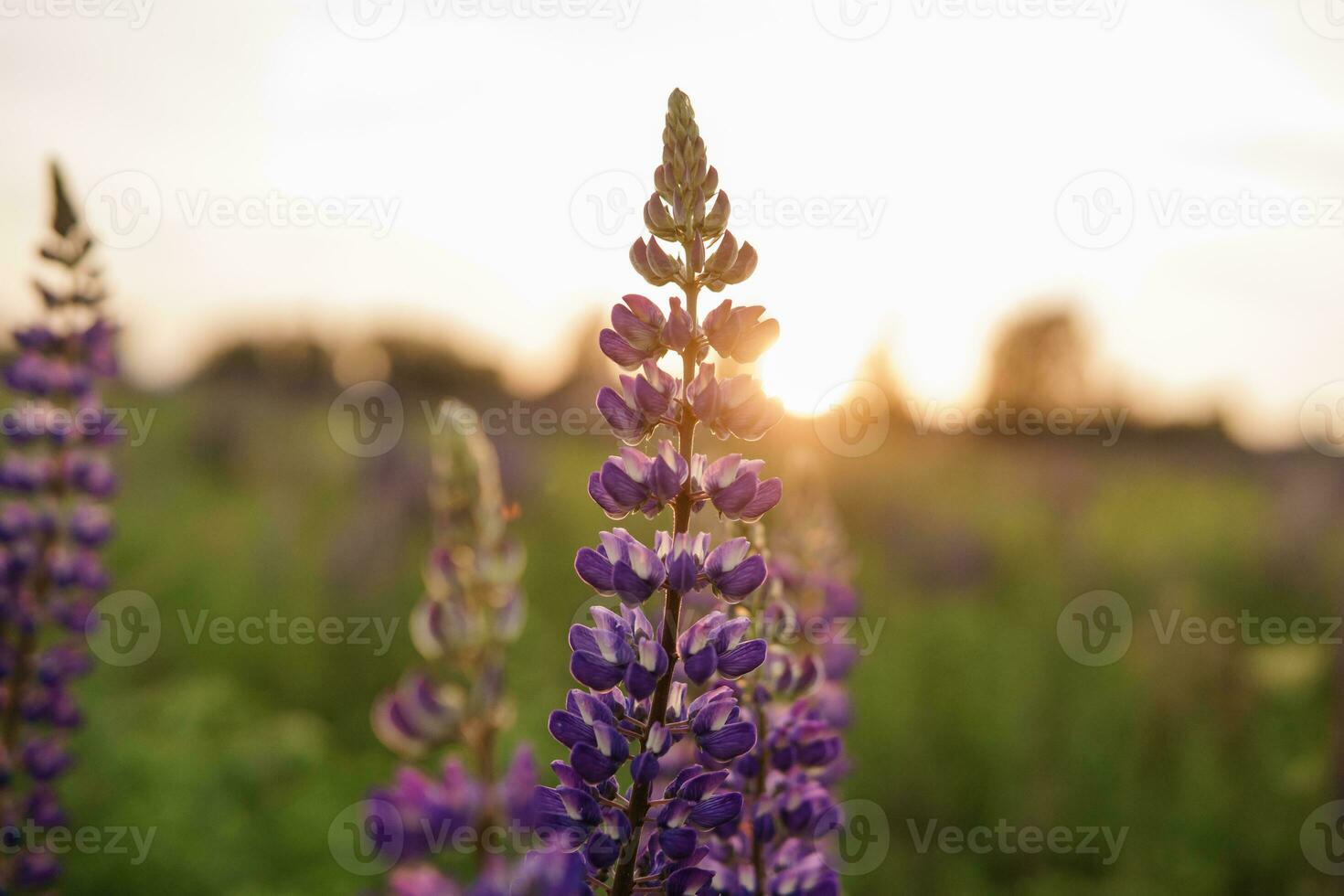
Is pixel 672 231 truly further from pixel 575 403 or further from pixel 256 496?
pixel 575 403

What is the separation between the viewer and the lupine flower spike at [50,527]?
2822 millimetres

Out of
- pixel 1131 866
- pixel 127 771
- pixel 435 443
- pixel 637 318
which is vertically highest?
pixel 637 318

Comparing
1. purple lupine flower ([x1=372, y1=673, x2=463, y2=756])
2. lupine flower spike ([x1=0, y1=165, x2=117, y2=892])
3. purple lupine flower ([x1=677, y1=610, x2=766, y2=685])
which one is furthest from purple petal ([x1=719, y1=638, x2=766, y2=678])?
lupine flower spike ([x1=0, y1=165, x2=117, y2=892])

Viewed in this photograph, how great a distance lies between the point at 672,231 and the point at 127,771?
409 centimetres

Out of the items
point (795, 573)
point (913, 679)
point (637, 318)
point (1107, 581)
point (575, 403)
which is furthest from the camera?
point (575, 403)

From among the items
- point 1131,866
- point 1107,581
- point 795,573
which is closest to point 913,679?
point 1131,866

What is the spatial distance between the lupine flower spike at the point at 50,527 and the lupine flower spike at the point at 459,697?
227 cm

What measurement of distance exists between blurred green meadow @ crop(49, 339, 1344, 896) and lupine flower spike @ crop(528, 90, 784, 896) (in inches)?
119

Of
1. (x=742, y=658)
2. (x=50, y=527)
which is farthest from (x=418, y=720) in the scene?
(x=50, y=527)

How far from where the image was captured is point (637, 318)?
5.26 feet

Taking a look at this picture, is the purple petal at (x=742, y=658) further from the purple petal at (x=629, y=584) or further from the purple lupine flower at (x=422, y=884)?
the purple lupine flower at (x=422, y=884)

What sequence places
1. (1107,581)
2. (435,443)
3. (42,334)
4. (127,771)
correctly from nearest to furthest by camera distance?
(435,443) → (42,334) → (127,771) → (1107,581)

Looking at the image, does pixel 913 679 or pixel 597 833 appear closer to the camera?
pixel 597 833

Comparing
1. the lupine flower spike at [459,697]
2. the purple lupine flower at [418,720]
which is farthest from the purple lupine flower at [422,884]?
the purple lupine flower at [418,720]
